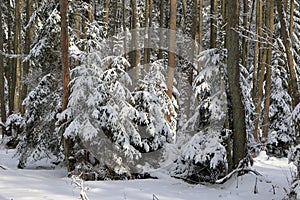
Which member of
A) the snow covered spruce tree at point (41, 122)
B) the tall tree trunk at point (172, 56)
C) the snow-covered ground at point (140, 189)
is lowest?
the snow-covered ground at point (140, 189)

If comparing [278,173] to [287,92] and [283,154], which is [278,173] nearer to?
[283,154]

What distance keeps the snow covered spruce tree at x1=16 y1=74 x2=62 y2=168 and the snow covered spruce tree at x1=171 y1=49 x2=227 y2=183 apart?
186 inches

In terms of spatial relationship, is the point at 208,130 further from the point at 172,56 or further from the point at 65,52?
the point at 172,56

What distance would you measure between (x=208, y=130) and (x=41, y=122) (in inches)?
225

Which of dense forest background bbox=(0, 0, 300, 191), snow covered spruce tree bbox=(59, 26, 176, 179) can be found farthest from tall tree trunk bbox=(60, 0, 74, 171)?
snow covered spruce tree bbox=(59, 26, 176, 179)

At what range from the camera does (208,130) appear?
8.83 m

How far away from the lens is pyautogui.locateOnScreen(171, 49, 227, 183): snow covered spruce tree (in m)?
8.52

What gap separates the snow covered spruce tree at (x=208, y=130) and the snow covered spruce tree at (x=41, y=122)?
4.71 meters

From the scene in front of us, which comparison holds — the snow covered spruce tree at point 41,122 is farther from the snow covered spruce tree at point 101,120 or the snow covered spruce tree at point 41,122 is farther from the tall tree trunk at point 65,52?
the tall tree trunk at point 65,52

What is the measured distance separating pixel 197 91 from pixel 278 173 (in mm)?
3474

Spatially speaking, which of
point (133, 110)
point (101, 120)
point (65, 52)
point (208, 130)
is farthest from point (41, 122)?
point (208, 130)

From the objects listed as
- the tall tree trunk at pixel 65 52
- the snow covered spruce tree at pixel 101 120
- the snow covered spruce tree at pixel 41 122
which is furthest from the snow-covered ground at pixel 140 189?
the snow covered spruce tree at pixel 41 122

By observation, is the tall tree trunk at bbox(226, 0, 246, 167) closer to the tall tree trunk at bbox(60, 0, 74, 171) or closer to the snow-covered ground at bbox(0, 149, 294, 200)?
the snow-covered ground at bbox(0, 149, 294, 200)

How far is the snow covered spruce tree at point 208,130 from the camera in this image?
8523mm
